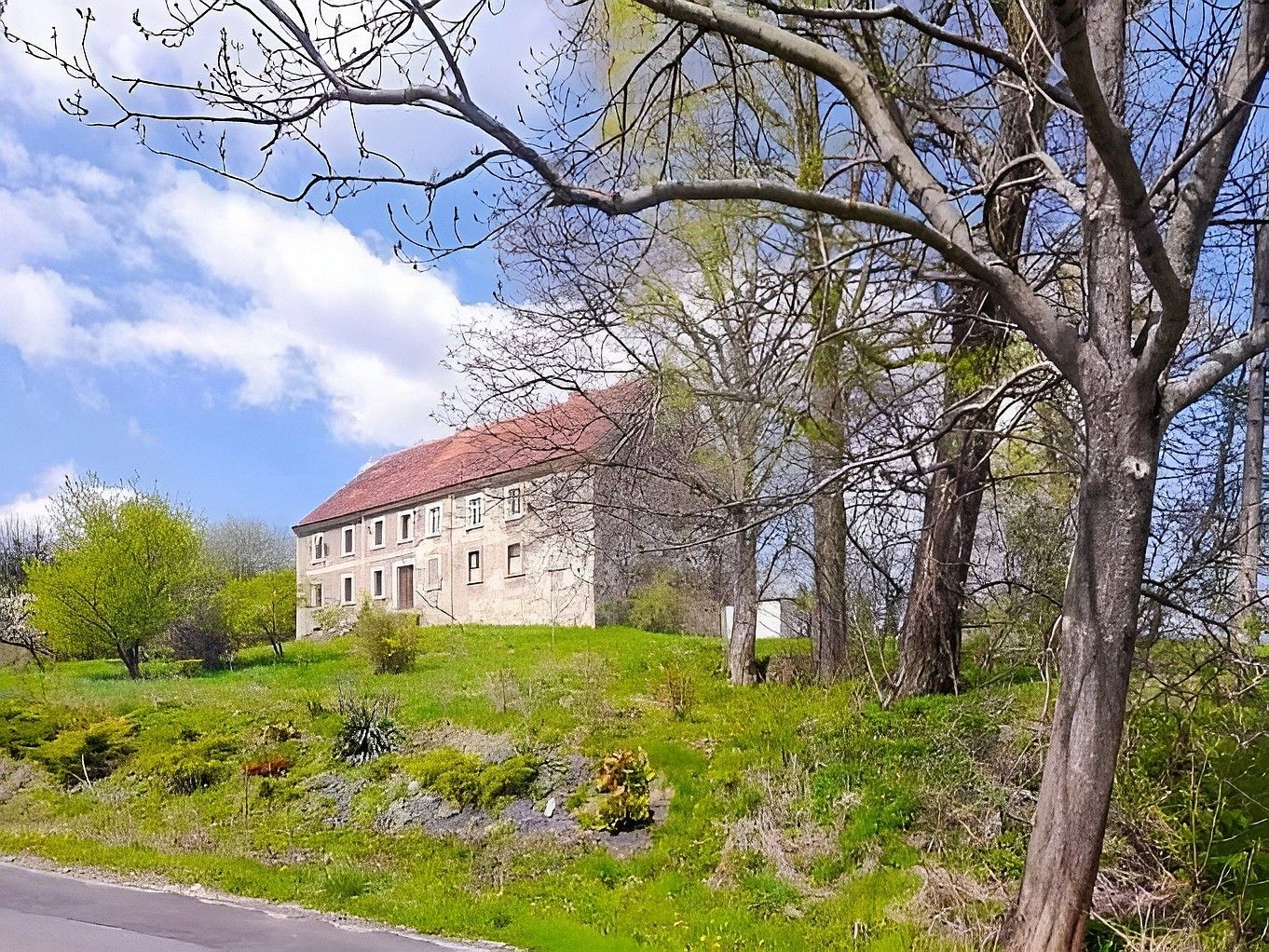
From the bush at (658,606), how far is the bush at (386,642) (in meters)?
6.16

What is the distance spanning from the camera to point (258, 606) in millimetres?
26406

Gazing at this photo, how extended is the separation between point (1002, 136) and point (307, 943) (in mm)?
7966

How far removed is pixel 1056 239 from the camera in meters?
8.54

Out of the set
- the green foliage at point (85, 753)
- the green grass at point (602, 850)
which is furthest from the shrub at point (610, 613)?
the green foliage at point (85, 753)

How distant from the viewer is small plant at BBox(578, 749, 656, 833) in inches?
390

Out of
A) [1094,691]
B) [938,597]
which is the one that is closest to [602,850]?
[938,597]

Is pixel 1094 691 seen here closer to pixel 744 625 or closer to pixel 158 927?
pixel 158 927

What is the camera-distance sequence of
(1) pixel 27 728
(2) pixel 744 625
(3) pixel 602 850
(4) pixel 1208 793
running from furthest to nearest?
(1) pixel 27 728
(2) pixel 744 625
(3) pixel 602 850
(4) pixel 1208 793

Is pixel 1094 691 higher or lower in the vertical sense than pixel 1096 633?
lower

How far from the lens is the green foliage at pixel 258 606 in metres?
26.4

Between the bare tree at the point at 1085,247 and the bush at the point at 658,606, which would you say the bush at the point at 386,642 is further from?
the bare tree at the point at 1085,247

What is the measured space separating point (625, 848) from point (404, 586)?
92.8 feet

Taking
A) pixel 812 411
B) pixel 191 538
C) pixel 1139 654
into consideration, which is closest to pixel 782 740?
pixel 812 411

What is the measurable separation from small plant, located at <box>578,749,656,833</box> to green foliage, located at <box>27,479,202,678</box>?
18.2m
